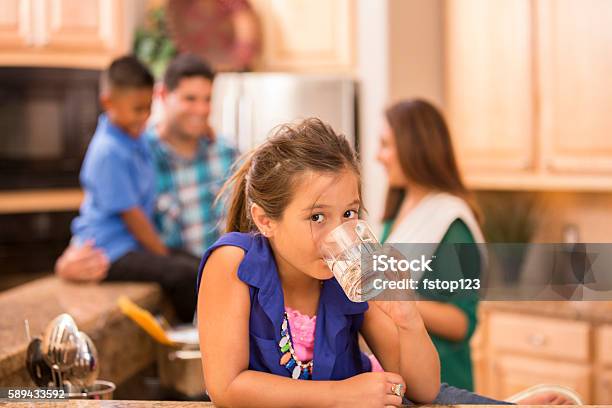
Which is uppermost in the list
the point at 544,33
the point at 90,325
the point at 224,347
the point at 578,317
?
the point at 544,33

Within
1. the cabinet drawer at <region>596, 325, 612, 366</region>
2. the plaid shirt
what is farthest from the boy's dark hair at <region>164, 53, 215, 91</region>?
the cabinet drawer at <region>596, 325, 612, 366</region>

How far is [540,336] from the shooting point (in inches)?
118

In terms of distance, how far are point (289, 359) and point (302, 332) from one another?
0.04 metres

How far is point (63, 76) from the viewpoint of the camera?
11.8ft

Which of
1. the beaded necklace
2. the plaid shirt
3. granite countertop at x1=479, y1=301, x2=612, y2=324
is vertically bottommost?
granite countertop at x1=479, y1=301, x2=612, y2=324

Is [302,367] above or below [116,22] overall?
below

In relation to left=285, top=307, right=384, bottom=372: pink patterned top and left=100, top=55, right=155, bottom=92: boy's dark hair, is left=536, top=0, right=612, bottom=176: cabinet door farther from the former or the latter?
left=285, top=307, right=384, bottom=372: pink patterned top

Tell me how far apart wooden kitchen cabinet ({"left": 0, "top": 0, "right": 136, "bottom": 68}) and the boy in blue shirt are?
149cm

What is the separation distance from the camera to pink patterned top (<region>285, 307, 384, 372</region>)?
113cm

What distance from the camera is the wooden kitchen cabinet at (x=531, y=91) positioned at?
10.00ft

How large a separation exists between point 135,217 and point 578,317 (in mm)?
1457

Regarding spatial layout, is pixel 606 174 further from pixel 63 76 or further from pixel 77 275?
pixel 63 76

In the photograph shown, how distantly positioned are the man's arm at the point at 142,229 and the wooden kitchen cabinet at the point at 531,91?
5.01ft

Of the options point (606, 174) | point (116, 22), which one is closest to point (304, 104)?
point (116, 22)
